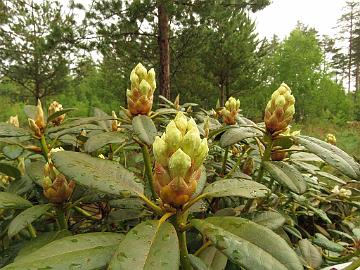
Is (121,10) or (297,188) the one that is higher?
(121,10)

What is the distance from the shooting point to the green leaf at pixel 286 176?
0.82 meters

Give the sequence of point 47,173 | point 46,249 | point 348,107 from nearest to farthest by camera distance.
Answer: point 46,249, point 47,173, point 348,107

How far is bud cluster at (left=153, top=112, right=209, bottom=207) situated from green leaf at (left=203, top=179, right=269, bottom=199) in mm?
77

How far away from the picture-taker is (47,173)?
0.80m

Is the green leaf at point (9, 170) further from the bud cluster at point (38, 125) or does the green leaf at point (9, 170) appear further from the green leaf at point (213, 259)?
the green leaf at point (213, 259)

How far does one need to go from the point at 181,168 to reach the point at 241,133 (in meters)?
0.39

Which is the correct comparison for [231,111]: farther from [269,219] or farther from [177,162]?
[177,162]

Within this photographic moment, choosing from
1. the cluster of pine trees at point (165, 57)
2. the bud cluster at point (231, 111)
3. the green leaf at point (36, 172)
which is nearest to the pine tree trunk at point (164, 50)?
the cluster of pine trees at point (165, 57)

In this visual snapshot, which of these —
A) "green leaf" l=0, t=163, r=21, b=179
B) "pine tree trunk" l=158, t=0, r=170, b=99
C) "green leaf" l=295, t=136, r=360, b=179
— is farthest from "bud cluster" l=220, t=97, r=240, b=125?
"pine tree trunk" l=158, t=0, r=170, b=99

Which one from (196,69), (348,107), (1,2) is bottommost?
(348,107)

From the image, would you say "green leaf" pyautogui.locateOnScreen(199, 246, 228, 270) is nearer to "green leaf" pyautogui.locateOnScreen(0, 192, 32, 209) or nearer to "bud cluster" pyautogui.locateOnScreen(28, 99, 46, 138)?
"green leaf" pyautogui.locateOnScreen(0, 192, 32, 209)

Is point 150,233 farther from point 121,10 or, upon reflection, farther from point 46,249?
point 121,10

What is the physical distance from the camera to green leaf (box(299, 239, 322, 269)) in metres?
0.95

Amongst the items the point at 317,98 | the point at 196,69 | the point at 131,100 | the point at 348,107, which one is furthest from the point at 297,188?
the point at 348,107
